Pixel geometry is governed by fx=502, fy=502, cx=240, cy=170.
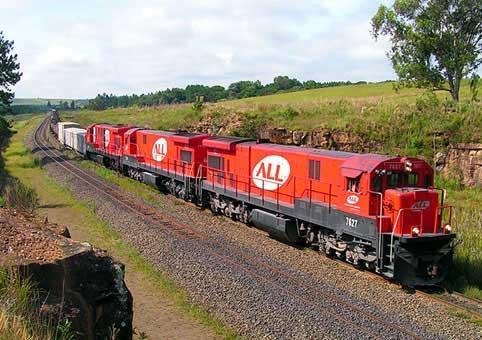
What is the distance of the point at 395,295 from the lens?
1273cm

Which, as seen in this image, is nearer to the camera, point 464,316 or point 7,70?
point 464,316

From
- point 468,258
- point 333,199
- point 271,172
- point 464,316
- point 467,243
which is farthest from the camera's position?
point 271,172

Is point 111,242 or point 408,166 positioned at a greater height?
point 408,166

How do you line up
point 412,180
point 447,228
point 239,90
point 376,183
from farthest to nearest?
point 239,90 → point 412,180 → point 376,183 → point 447,228

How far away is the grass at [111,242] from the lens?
38.4 feet

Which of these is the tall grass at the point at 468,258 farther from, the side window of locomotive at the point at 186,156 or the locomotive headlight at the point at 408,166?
the side window of locomotive at the point at 186,156

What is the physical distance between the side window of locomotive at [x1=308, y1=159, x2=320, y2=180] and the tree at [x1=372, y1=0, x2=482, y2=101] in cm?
1599

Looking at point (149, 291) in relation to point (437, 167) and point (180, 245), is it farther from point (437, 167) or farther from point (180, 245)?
point (437, 167)

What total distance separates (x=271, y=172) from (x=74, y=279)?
12.8m

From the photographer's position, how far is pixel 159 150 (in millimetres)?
29438

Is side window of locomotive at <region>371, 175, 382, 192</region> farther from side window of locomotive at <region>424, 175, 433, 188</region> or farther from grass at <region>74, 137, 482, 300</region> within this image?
grass at <region>74, 137, 482, 300</region>

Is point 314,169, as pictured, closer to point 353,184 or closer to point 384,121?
point 353,184

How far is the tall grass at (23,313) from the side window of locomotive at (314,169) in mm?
11528

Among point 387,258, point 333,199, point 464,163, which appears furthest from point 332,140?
point 387,258
